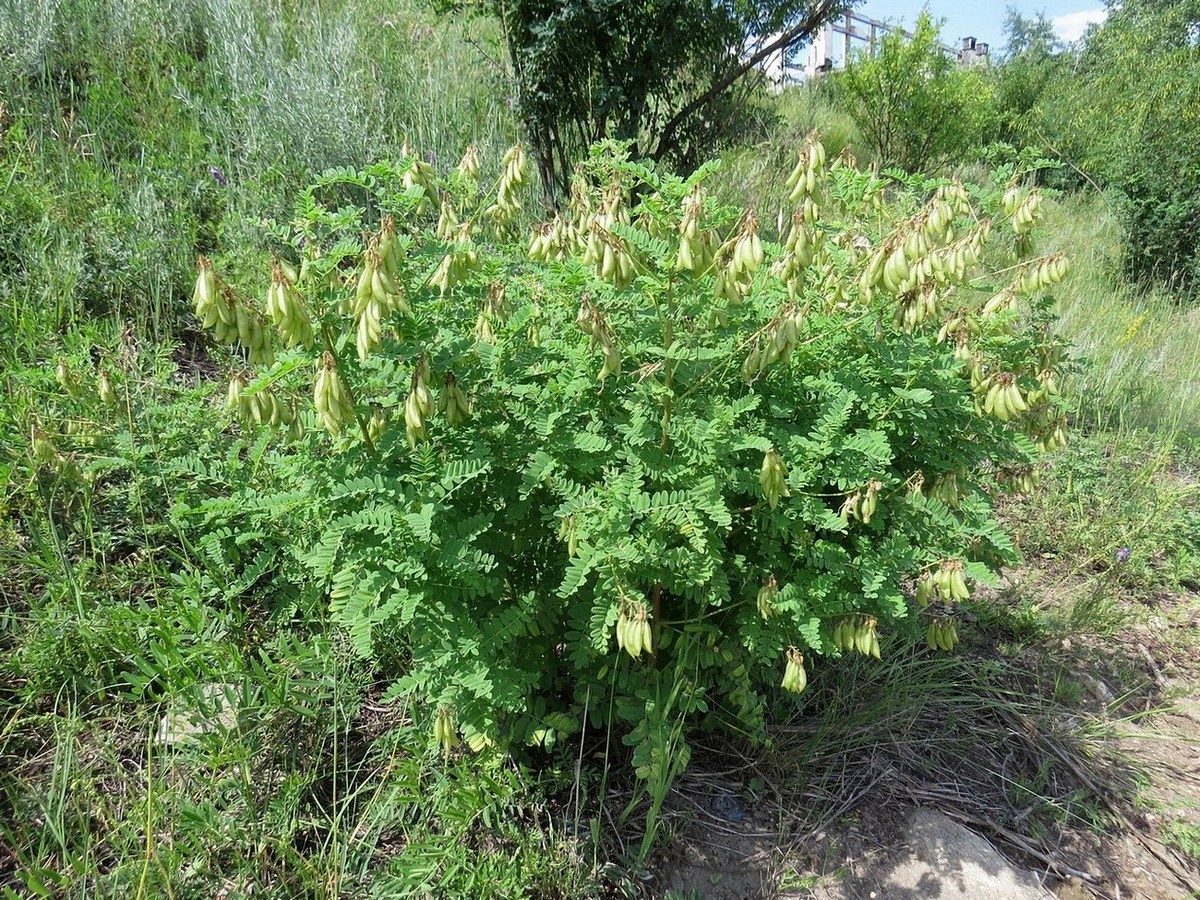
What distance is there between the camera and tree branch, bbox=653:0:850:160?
19.1 feet

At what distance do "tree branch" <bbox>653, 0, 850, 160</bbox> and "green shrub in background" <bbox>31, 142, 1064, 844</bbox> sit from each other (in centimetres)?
391

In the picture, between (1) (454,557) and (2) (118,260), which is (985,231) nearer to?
(1) (454,557)

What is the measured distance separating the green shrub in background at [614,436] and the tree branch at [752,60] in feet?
12.8

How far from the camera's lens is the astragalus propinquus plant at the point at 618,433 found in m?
1.67

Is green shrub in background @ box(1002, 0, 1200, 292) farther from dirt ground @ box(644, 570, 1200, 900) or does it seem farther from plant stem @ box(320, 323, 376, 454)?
plant stem @ box(320, 323, 376, 454)

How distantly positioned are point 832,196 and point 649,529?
1421 mm

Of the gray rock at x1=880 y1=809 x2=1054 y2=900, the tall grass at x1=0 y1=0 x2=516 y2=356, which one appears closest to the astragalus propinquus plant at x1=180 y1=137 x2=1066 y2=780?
the gray rock at x1=880 y1=809 x2=1054 y2=900

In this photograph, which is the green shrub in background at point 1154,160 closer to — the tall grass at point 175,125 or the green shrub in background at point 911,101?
the green shrub in background at point 911,101

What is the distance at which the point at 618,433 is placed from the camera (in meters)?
1.93

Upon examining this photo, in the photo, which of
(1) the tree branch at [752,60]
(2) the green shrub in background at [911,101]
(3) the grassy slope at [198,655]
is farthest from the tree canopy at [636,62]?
(2) the green shrub in background at [911,101]

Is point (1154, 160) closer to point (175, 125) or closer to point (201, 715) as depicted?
point (175, 125)

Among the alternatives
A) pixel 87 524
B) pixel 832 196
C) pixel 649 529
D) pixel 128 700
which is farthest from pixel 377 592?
pixel 832 196

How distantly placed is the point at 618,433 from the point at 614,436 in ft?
0.04

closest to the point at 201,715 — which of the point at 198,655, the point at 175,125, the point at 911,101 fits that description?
the point at 198,655
